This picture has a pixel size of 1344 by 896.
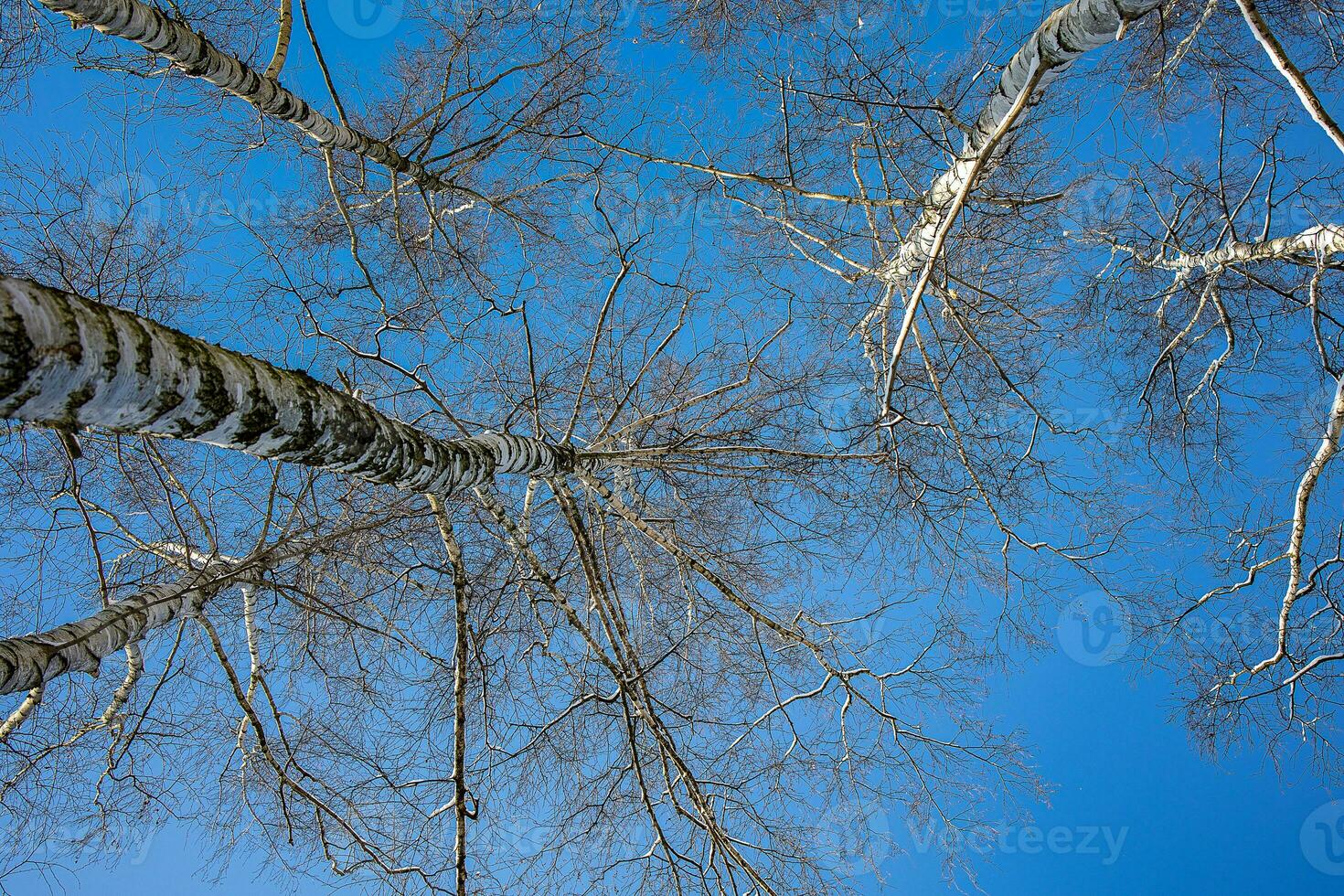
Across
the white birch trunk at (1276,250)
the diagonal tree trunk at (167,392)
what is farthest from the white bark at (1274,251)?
the diagonal tree trunk at (167,392)

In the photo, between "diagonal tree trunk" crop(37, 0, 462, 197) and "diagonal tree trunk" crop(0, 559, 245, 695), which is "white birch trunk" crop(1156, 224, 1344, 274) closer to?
"diagonal tree trunk" crop(37, 0, 462, 197)

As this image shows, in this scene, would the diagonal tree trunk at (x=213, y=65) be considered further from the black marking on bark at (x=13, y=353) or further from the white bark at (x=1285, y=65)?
Answer: the white bark at (x=1285, y=65)

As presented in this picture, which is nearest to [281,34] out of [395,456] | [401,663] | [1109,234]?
[395,456]

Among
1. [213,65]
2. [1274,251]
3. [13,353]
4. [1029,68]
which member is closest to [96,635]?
[13,353]

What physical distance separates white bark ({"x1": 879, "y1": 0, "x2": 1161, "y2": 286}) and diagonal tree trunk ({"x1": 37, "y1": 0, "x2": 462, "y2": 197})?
3626 millimetres

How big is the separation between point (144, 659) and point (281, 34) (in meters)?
4.31

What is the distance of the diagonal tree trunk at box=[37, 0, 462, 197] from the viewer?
12.2ft

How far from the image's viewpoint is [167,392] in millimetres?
1928

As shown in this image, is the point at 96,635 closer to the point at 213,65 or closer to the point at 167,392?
the point at 167,392

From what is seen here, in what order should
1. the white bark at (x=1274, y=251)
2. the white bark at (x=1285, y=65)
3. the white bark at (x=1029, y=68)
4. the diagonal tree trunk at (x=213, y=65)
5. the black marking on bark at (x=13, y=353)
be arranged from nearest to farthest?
the black marking on bark at (x=13, y=353)
the white bark at (x=1285, y=65)
the white bark at (x=1029, y=68)
the diagonal tree trunk at (x=213, y=65)
the white bark at (x=1274, y=251)

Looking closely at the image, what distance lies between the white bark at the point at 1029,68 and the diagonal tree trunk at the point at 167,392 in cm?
244

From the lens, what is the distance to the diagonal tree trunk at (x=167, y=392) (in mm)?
1642

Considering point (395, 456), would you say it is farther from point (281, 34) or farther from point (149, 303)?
point (281, 34)

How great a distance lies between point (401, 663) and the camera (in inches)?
188
